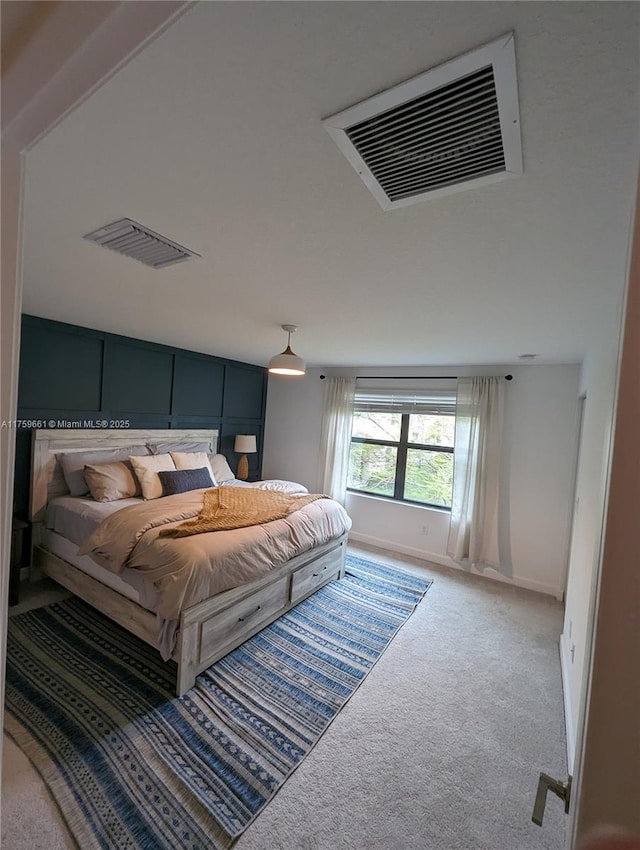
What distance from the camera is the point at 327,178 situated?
0.95 m

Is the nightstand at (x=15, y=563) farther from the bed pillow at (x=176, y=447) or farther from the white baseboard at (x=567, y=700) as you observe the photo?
the white baseboard at (x=567, y=700)

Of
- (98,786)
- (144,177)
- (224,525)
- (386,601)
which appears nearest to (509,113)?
(144,177)

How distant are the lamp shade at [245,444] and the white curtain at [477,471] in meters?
2.63

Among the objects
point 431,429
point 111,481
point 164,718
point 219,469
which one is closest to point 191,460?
point 219,469

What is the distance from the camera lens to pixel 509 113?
710 millimetres

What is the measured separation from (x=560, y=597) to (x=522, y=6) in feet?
13.5

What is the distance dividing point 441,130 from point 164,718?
8.49ft

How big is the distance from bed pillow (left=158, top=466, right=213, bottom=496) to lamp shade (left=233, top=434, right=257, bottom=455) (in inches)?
41.3

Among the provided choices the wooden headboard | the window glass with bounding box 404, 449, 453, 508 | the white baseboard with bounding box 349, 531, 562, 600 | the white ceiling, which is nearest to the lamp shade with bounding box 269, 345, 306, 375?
the white ceiling

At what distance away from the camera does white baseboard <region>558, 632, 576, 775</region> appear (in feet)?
5.42

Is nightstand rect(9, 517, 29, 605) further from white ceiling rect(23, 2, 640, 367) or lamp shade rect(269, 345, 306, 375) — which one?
lamp shade rect(269, 345, 306, 375)

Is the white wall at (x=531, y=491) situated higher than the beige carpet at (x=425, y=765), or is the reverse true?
the white wall at (x=531, y=491)

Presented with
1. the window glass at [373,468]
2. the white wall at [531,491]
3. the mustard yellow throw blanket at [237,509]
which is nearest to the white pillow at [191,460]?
the mustard yellow throw blanket at [237,509]

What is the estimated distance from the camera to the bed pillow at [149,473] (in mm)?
3141
